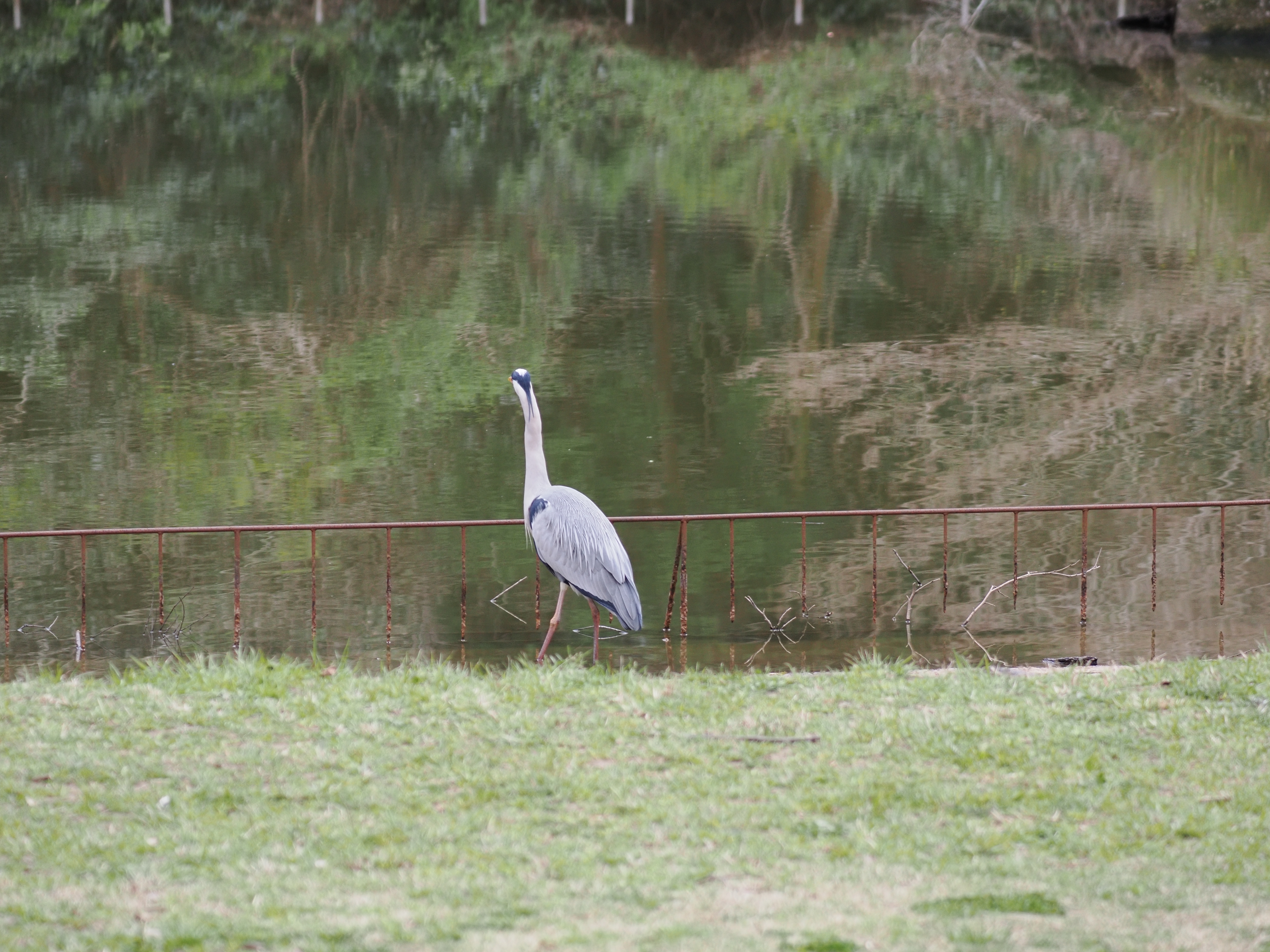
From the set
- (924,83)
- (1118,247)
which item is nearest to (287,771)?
(1118,247)

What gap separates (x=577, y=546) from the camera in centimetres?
948

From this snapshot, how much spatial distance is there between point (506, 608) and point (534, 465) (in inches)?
165

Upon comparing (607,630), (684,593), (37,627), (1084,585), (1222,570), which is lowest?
(37,627)

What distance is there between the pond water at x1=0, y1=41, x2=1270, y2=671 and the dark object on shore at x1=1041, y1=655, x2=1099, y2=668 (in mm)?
2484

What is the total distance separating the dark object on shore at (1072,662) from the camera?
9.30 meters

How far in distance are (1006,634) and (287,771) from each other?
26.0 ft

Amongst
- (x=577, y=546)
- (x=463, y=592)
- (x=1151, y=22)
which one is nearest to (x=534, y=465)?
(x=577, y=546)

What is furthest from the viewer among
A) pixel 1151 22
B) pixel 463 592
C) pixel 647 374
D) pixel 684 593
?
pixel 1151 22

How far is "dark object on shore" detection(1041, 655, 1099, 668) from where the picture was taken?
9305 mm

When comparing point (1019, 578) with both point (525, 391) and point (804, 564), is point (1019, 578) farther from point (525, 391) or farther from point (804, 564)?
point (525, 391)

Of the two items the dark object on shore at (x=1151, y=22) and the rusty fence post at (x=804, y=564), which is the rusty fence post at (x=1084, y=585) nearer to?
the rusty fence post at (x=804, y=564)

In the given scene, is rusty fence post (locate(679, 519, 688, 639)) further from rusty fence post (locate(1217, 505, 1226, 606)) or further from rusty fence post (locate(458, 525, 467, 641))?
rusty fence post (locate(1217, 505, 1226, 606))

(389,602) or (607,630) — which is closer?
(389,602)

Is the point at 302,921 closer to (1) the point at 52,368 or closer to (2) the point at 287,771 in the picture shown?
(2) the point at 287,771
